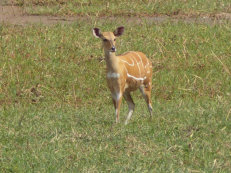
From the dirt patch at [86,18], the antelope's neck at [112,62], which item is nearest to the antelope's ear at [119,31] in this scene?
the antelope's neck at [112,62]

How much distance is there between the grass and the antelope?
1.19 feet

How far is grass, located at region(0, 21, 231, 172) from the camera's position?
769 cm

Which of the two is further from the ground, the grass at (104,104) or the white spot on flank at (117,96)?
the white spot on flank at (117,96)

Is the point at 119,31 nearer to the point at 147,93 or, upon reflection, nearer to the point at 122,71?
the point at 122,71

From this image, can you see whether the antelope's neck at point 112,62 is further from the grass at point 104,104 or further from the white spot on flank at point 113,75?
the grass at point 104,104

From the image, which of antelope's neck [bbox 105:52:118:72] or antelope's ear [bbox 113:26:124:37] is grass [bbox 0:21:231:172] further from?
antelope's ear [bbox 113:26:124:37]

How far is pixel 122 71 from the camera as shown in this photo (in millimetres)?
9383

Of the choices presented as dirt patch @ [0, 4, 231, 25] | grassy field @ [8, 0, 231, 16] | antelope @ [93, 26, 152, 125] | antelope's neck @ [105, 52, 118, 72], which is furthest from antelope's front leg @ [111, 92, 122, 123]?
grassy field @ [8, 0, 231, 16]

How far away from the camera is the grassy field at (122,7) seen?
56.4 feet

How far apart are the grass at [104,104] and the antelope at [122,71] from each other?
14.2 inches

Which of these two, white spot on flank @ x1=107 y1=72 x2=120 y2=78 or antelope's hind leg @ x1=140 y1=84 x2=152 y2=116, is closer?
white spot on flank @ x1=107 y1=72 x2=120 y2=78

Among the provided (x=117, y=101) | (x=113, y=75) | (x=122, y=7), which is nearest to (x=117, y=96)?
(x=117, y=101)

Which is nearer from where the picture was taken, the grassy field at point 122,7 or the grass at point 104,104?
the grass at point 104,104

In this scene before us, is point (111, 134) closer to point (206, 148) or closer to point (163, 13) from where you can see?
point (206, 148)
